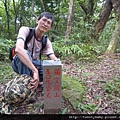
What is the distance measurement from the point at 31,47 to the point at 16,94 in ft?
2.73

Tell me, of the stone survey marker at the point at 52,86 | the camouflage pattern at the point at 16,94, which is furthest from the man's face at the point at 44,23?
the camouflage pattern at the point at 16,94

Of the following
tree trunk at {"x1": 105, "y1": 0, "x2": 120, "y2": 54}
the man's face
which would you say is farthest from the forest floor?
tree trunk at {"x1": 105, "y1": 0, "x2": 120, "y2": 54}

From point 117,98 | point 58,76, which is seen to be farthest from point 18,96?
point 117,98

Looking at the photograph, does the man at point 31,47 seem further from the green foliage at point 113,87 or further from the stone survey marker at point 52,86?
the green foliage at point 113,87

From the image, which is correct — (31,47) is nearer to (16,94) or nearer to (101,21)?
(16,94)

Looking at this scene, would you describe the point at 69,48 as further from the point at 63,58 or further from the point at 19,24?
the point at 19,24

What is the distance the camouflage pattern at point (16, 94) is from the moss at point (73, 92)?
63 cm

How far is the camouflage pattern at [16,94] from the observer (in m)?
2.09

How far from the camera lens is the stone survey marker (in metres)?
1.87

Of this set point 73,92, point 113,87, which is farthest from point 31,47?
point 113,87

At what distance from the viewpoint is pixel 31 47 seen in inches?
99.0

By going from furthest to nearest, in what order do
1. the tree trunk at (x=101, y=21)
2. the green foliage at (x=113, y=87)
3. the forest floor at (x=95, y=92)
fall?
the tree trunk at (x=101, y=21)
the green foliage at (x=113, y=87)
the forest floor at (x=95, y=92)

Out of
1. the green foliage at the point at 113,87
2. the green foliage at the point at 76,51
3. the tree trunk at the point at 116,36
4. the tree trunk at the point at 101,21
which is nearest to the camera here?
the green foliage at the point at 113,87

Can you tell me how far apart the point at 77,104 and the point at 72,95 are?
0.68 feet
